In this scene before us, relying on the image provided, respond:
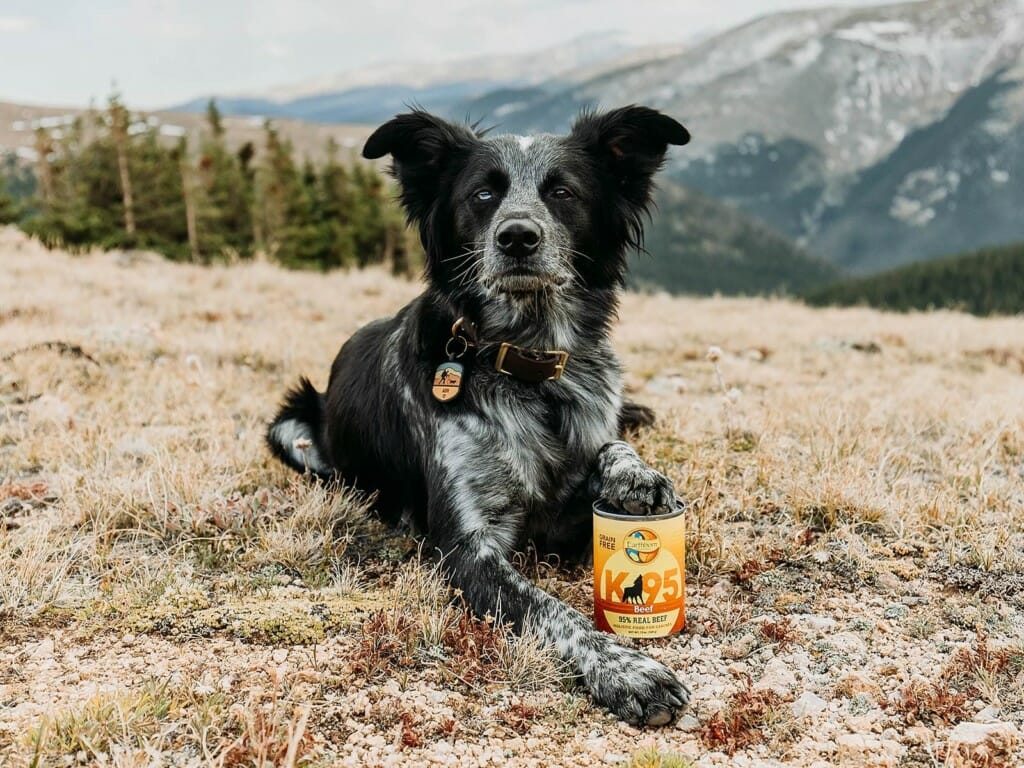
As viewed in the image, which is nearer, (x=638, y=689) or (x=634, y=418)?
(x=638, y=689)

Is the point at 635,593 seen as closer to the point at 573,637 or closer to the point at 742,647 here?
the point at 573,637

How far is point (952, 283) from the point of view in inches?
5472

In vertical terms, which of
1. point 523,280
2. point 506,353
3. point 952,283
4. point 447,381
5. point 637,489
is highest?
point 523,280

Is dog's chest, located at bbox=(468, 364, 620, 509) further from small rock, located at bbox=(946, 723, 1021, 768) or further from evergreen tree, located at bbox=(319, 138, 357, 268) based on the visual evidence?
evergreen tree, located at bbox=(319, 138, 357, 268)

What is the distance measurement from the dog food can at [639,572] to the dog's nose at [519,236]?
1265 mm

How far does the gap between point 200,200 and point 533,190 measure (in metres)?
32.9

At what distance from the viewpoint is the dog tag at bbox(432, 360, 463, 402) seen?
4152mm

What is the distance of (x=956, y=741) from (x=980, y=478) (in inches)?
112

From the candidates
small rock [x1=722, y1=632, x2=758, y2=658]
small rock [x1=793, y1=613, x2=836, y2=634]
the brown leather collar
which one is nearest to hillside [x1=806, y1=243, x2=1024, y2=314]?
the brown leather collar

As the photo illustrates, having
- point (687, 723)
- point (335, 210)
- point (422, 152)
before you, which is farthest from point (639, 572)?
point (335, 210)

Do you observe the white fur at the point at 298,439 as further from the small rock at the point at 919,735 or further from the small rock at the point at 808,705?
the small rock at the point at 919,735

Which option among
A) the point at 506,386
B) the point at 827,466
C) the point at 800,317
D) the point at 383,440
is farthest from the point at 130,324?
the point at 800,317

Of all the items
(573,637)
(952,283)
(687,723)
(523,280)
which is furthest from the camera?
Answer: (952,283)

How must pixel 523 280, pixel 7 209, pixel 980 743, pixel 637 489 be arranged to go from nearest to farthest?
pixel 980 743
pixel 637 489
pixel 523 280
pixel 7 209
